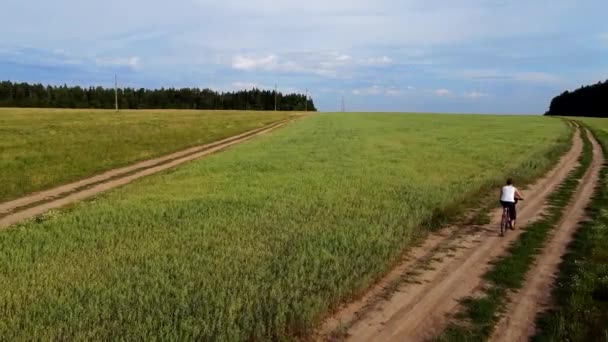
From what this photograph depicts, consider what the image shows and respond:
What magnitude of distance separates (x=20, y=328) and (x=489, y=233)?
13040 millimetres

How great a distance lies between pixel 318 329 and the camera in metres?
9.67

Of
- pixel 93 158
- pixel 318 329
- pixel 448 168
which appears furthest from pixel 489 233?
pixel 93 158

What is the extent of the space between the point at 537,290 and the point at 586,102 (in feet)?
582

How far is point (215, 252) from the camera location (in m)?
13.4

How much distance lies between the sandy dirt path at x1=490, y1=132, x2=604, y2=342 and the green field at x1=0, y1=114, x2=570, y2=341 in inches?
116

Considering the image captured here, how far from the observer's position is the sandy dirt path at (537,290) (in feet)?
31.7

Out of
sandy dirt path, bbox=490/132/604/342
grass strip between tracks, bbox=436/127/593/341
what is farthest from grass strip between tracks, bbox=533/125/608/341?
grass strip between tracks, bbox=436/127/593/341

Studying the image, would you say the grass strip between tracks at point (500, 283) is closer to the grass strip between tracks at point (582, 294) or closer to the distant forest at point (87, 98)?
the grass strip between tracks at point (582, 294)

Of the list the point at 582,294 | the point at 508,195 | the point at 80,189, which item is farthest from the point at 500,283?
the point at 80,189

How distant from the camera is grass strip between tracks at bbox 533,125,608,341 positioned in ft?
30.8

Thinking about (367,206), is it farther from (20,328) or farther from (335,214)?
(20,328)

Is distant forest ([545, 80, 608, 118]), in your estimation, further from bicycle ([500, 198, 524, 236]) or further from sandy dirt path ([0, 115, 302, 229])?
bicycle ([500, 198, 524, 236])

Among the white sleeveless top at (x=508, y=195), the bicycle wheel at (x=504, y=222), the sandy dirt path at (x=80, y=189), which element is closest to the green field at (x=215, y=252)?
the sandy dirt path at (x=80, y=189)

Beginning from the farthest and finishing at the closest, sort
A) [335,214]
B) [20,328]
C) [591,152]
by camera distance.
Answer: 1. [591,152]
2. [335,214]
3. [20,328]
